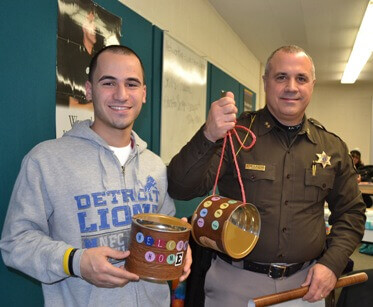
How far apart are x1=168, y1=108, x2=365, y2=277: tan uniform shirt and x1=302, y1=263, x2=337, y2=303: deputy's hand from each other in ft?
0.13

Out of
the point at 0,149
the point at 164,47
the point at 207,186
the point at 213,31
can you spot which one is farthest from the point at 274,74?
the point at 213,31

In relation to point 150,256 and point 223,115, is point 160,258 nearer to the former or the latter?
point 150,256

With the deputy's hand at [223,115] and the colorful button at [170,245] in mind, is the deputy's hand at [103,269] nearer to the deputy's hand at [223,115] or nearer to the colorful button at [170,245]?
the colorful button at [170,245]

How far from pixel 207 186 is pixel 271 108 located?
51 centimetres

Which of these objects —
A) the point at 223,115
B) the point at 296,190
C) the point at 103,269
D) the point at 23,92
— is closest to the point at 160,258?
the point at 103,269

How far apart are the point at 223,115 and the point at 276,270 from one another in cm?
74

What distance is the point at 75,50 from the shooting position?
6.22 ft

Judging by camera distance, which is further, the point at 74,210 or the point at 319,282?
the point at 319,282

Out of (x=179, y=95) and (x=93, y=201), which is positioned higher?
(x=179, y=95)

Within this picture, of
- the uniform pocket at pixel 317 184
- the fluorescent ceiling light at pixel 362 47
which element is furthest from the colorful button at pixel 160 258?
the fluorescent ceiling light at pixel 362 47

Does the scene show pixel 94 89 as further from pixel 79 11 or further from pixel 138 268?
pixel 79 11

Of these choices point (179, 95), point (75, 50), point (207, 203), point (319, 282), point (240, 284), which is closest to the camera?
point (207, 203)

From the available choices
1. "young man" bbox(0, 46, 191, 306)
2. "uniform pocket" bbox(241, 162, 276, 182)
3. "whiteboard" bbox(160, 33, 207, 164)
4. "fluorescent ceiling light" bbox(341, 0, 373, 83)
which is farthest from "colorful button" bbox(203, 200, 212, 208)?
"fluorescent ceiling light" bbox(341, 0, 373, 83)

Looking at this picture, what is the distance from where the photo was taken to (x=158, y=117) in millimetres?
2891
